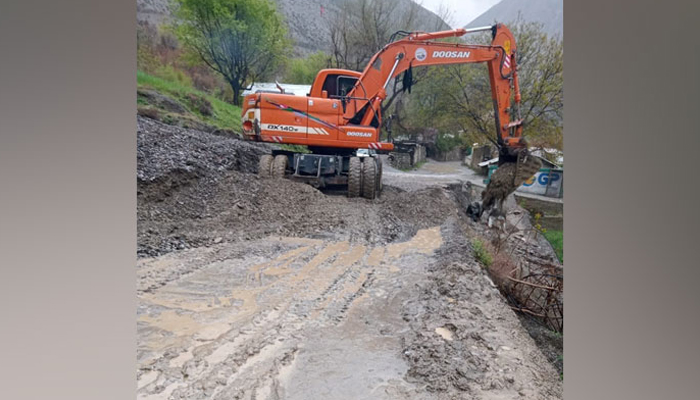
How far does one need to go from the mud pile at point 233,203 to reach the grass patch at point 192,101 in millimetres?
101

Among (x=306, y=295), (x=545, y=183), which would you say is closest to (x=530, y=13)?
(x=545, y=183)

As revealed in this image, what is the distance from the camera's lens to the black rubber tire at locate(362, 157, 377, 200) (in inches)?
101

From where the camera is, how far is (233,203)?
2.49 m

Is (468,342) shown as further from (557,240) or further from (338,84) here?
(338,84)

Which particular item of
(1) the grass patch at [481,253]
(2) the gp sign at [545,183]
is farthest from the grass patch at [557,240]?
(1) the grass patch at [481,253]

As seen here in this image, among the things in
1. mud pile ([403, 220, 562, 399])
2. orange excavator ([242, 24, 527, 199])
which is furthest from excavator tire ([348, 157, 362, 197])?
mud pile ([403, 220, 562, 399])

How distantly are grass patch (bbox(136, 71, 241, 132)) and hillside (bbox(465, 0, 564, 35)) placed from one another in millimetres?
1465

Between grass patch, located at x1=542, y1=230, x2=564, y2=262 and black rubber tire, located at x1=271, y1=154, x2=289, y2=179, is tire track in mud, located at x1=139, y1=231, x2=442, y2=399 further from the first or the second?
grass patch, located at x1=542, y1=230, x2=564, y2=262

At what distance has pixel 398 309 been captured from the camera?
215 centimetres

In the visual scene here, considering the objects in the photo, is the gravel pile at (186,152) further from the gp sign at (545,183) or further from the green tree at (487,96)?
the gp sign at (545,183)
